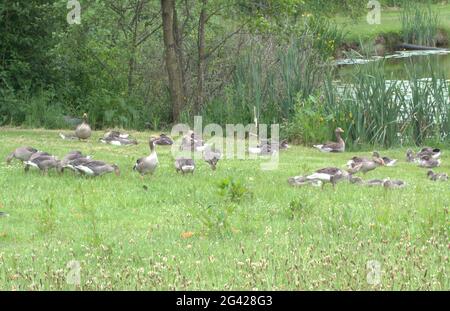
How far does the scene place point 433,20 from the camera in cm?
4403

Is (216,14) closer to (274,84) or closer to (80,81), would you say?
(274,84)

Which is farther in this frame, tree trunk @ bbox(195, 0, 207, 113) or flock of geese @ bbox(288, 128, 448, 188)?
tree trunk @ bbox(195, 0, 207, 113)

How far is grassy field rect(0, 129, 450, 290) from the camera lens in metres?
8.05

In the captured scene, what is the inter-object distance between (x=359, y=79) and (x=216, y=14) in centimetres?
465

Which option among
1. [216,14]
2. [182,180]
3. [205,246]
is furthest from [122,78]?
[205,246]

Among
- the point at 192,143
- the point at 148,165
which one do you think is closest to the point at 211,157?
the point at 148,165

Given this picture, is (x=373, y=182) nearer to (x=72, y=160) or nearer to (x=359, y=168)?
(x=359, y=168)

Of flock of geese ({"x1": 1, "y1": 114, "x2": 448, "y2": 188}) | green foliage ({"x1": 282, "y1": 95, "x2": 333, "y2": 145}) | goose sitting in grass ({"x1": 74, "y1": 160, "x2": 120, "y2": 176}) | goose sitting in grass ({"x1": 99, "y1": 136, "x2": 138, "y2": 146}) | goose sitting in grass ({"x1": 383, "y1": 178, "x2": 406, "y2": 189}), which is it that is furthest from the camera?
green foliage ({"x1": 282, "y1": 95, "x2": 333, "y2": 145})

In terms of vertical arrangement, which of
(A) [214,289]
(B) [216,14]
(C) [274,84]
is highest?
(B) [216,14]

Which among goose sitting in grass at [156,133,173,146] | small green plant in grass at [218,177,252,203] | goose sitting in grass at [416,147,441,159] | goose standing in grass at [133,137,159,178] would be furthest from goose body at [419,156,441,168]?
A: small green plant in grass at [218,177,252,203]

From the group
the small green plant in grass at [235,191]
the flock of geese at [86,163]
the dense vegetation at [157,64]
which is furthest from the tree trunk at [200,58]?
the small green plant in grass at [235,191]

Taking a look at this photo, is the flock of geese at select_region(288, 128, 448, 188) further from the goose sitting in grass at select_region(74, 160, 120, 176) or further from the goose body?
the goose sitting in grass at select_region(74, 160, 120, 176)

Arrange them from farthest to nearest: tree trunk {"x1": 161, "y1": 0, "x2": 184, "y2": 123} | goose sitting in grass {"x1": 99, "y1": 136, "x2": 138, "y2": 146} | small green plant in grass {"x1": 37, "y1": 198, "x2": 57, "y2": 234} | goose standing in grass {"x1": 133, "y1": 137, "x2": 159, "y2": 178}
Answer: tree trunk {"x1": 161, "y1": 0, "x2": 184, "y2": 123}
goose sitting in grass {"x1": 99, "y1": 136, "x2": 138, "y2": 146}
goose standing in grass {"x1": 133, "y1": 137, "x2": 159, "y2": 178}
small green plant in grass {"x1": 37, "y1": 198, "x2": 57, "y2": 234}
